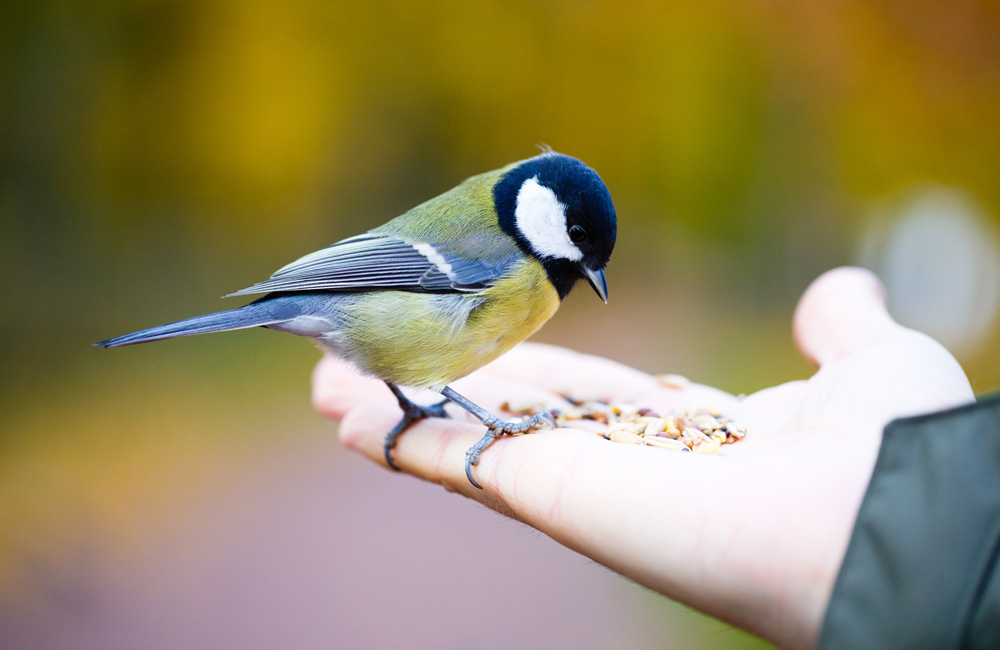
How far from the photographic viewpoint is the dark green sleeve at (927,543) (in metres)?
0.58

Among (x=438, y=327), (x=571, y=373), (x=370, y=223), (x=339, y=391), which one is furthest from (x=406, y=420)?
(x=370, y=223)

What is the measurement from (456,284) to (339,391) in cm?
67

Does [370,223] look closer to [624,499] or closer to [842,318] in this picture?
[842,318]

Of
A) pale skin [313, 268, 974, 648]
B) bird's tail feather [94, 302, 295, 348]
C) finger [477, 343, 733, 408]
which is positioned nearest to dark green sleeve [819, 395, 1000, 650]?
pale skin [313, 268, 974, 648]

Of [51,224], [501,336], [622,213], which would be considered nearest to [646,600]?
[501,336]

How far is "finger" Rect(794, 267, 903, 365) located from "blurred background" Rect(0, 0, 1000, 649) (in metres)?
0.92

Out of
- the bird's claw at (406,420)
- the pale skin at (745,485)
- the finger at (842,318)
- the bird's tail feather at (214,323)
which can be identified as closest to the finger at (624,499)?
the pale skin at (745,485)

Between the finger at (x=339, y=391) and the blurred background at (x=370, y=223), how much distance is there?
27.1 inches

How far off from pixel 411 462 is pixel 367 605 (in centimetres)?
92

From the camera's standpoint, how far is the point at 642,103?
115 inches

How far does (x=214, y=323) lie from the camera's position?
41.8 inches

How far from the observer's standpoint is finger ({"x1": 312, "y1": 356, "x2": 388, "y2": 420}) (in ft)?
5.35

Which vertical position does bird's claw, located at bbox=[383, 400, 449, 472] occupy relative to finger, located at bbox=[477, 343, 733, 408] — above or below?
below

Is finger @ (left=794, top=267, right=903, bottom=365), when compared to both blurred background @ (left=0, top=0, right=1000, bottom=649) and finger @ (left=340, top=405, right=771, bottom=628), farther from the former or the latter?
blurred background @ (left=0, top=0, right=1000, bottom=649)
